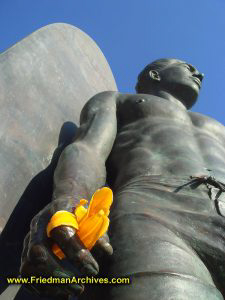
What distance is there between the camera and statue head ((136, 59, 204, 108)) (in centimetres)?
516

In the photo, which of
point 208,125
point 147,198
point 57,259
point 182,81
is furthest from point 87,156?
point 182,81

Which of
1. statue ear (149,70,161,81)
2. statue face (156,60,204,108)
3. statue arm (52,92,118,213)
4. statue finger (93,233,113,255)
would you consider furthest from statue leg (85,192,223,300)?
statue ear (149,70,161,81)

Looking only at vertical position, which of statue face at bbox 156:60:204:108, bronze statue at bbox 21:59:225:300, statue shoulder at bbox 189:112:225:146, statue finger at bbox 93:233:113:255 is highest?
statue finger at bbox 93:233:113:255

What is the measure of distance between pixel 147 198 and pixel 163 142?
81 cm

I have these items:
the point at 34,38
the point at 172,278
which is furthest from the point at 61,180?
the point at 34,38

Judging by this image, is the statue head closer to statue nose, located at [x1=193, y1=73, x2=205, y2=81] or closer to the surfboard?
statue nose, located at [x1=193, y1=73, x2=205, y2=81]

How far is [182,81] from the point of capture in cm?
519

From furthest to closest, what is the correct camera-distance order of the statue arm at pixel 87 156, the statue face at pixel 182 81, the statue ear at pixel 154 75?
the statue ear at pixel 154 75, the statue face at pixel 182 81, the statue arm at pixel 87 156

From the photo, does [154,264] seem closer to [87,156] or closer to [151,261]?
[151,261]

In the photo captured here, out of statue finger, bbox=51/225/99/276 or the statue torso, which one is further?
the statue torso

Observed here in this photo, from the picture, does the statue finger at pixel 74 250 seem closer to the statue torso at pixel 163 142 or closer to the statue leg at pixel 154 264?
the statue leg at pixel 154 264

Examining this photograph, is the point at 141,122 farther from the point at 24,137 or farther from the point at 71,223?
the point at 71,223

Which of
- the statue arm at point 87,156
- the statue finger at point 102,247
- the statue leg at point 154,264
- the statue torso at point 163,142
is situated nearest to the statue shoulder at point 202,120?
the statue torso at point 163,142

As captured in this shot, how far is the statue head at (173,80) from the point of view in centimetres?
516
